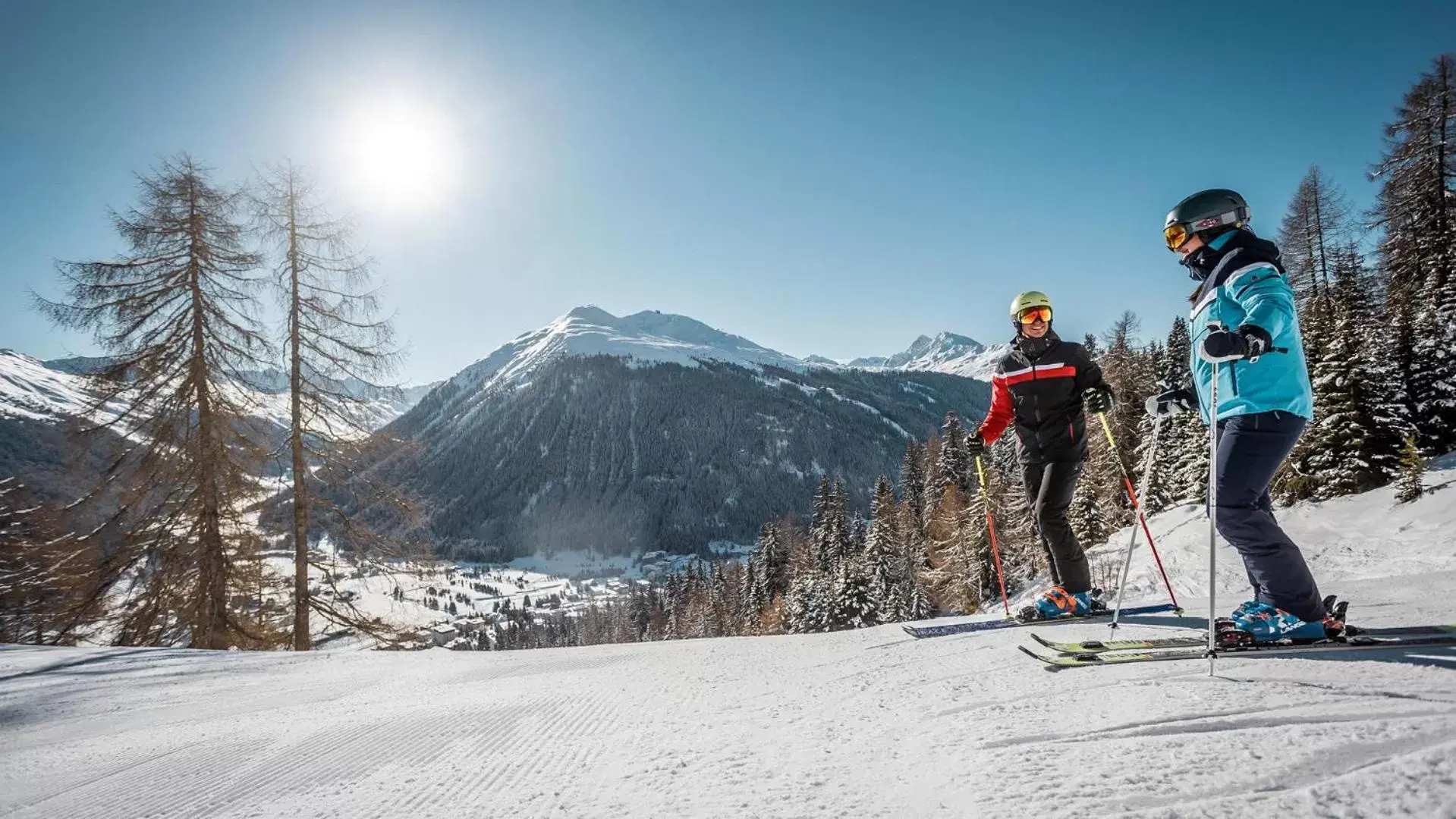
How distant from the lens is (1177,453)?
920 inches

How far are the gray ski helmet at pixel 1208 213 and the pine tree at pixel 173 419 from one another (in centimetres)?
1376

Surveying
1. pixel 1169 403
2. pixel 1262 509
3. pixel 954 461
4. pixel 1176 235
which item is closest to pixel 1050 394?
pixel 1169 403

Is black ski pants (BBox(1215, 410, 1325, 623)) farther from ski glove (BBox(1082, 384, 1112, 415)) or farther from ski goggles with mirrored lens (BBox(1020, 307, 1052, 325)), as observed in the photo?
ski goggles with mirrored lens (BBox(1020, 307, 1052, 325))

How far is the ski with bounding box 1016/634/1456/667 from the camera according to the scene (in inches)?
110

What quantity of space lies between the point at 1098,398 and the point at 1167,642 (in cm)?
197

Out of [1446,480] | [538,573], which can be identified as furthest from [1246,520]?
[538,573]

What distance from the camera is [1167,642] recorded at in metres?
3.35

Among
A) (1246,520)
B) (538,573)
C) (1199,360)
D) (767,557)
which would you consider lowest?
(538,573)

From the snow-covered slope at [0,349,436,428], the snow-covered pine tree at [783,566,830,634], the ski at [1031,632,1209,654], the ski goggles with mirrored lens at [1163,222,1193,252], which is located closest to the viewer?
the ski at [1031,632,1209,654]

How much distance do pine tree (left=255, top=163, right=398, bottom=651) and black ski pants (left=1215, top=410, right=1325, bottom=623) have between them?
42.1ft

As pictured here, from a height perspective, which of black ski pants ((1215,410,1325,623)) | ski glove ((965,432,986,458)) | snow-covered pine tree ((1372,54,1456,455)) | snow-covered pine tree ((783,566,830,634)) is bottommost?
snow-covered pine tree ((783,566,830,634))

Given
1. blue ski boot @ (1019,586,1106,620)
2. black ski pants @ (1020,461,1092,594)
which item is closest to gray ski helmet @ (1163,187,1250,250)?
black ski pants @ (1020,461,1092,594)

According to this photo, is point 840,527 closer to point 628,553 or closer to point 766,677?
point 766,677

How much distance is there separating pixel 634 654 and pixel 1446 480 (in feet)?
46.9
